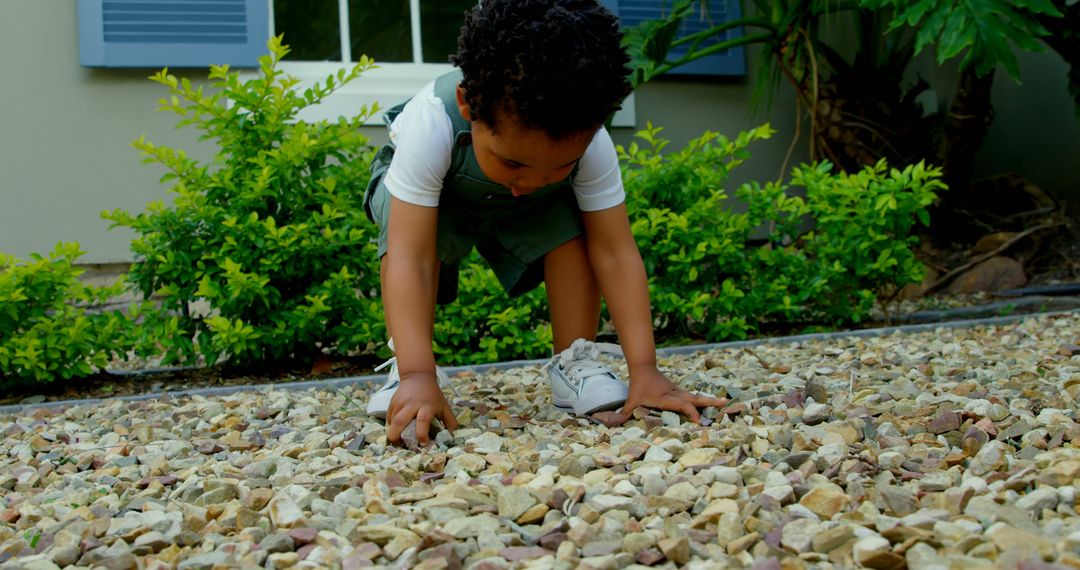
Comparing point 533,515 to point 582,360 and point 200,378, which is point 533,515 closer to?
point 582,360

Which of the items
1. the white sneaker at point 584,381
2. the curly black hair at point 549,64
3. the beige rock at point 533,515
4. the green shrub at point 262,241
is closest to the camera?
the beige rock at point 533,515

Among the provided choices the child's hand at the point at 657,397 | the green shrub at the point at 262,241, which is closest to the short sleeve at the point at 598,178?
the child's hand at the point at 657,397

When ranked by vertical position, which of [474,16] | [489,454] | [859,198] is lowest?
[489,454]

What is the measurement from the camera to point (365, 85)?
14.2 feet

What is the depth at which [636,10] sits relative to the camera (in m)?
4.52

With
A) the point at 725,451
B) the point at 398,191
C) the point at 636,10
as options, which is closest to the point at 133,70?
the point at 636,10

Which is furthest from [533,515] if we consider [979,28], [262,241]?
[979,28]

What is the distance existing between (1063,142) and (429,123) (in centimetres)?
422

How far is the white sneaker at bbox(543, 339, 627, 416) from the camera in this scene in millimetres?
1955

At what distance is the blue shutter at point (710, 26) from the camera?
454 cm

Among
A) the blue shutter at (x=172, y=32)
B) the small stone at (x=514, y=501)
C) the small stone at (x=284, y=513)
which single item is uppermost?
the blue shutter at (x=172, y=32)

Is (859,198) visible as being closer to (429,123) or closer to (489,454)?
(429,123)

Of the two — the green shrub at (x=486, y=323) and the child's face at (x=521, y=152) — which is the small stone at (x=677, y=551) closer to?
the child's face at (x=521, y=152)

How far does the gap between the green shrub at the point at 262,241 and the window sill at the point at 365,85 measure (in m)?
1.10
